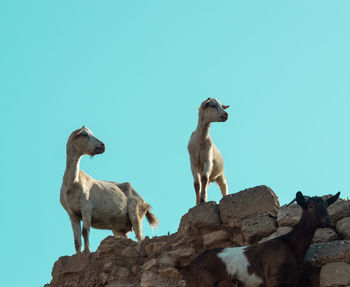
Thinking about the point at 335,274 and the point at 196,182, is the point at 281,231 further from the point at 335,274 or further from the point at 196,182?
the point at 196,182

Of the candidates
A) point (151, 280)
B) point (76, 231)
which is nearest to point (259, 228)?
point (151, 280)

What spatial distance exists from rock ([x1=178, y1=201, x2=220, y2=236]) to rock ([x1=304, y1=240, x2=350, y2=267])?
169 cm

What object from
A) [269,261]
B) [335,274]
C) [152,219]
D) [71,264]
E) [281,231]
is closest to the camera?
[269,261]

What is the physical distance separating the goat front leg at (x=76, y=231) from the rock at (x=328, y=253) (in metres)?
5.32

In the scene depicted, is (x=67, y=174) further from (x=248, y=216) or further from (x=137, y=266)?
(x=248, y=216)

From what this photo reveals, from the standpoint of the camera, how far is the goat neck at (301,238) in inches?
311

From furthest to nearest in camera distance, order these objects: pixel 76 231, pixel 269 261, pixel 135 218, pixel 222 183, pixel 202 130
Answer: pixel 222 183
pixel 135 218
pixel 202 130
pixel 76 231
pixel 269 261

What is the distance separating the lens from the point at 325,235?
8703 mm

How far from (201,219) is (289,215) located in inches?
55.1

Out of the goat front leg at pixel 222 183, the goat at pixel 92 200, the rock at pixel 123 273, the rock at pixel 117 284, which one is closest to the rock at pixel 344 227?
the rock at pixel 117 284

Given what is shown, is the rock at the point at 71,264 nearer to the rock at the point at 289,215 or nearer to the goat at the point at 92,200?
the goat at the point at 92,200

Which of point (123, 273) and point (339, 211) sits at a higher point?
point (123, 273)

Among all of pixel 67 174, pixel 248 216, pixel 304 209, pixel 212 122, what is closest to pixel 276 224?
pixel 248 216

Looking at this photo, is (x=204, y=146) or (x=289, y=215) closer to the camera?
(x=289, y=215)
